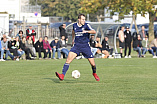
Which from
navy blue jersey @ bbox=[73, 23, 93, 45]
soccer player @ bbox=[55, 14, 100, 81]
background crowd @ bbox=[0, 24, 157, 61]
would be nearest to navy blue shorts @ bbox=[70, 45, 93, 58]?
soccer player @ bbox=[55, 14, 100, 81]

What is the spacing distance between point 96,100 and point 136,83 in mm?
3973

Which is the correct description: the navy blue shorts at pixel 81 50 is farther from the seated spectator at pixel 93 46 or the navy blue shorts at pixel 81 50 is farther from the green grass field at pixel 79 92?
the seated spectator at pixel 93 46

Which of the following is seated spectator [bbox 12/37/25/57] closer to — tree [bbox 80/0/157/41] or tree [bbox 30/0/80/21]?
tree [bbox 80/0/157/41]

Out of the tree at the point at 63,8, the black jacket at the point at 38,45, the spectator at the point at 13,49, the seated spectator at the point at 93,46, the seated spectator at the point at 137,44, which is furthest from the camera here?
the tree at the point at 63,8

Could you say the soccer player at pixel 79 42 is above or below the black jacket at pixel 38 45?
above

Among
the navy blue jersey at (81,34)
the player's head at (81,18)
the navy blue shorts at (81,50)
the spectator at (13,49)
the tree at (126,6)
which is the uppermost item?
the tree at (126,6)

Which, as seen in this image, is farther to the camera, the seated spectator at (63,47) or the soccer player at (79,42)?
the seated spectator at (63,47)

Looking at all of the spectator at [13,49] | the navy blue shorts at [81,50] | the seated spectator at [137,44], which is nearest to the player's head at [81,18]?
the navy blue shorts at [81,50]

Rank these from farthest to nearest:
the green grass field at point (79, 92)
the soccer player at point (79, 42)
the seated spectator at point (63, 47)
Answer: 1. the seated spectator at point (63, 47)
2. the soccer player at point (79, 42)
3. the green grass field at point (79, 92)

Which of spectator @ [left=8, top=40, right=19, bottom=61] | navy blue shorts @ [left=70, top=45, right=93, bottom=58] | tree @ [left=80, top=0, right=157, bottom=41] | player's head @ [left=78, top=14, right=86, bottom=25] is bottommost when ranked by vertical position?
spectator @ [left=8, top=40, right=19, bottom=61]

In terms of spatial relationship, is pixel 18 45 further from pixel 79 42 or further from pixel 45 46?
pixel 79 42

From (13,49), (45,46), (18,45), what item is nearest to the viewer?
(13,49)

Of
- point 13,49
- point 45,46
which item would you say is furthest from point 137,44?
point 13,49

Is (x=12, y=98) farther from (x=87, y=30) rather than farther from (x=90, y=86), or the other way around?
(x=87, y=30)
